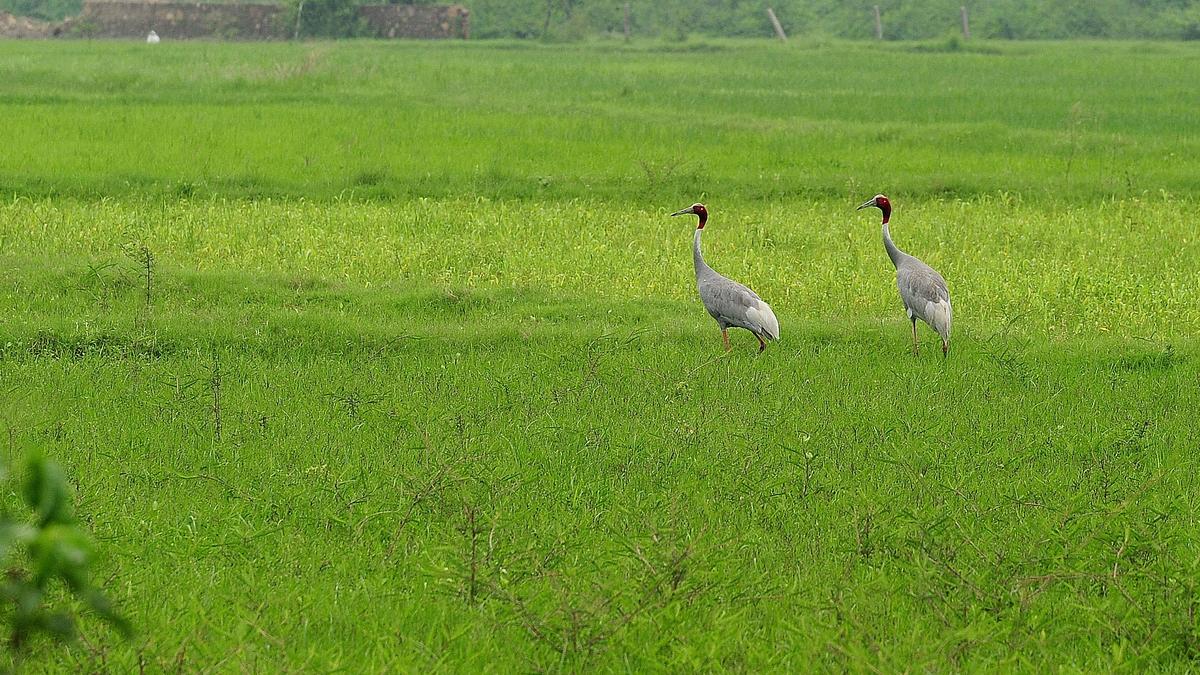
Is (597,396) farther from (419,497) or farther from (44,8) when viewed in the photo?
(44,8)

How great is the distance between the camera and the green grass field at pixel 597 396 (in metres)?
4.17

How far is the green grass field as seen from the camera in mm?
4168

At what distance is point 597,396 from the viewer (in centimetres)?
697

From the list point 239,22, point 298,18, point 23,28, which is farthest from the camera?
point 23,28

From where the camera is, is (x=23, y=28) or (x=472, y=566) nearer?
(x=472, y=566)

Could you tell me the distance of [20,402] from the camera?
659 centimetres

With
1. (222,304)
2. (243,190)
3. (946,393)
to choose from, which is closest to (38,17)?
(243,190)

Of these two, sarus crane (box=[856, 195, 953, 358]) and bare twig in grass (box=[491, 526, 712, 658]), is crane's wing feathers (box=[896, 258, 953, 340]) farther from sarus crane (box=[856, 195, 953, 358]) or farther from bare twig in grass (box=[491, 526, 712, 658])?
bare twig in grass (box=[491, 526, 712, 658])

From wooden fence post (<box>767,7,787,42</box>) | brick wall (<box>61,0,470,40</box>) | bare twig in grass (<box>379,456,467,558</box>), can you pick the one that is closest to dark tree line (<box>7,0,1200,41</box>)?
wooden fence post (<box>767,7,787,42</box>)

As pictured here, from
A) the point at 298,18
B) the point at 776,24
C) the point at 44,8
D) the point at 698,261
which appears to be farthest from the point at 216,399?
the point at 44,8

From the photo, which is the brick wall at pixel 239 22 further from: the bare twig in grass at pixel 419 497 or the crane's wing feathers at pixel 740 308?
the bare twig in grass at pixel 419 497

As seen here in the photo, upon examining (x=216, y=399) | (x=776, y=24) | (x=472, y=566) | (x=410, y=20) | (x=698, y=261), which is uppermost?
(x=472, y=566)

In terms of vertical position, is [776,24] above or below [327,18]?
below

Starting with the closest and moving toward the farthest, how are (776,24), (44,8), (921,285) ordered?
(921,285) → (776,24) → (44,8)
